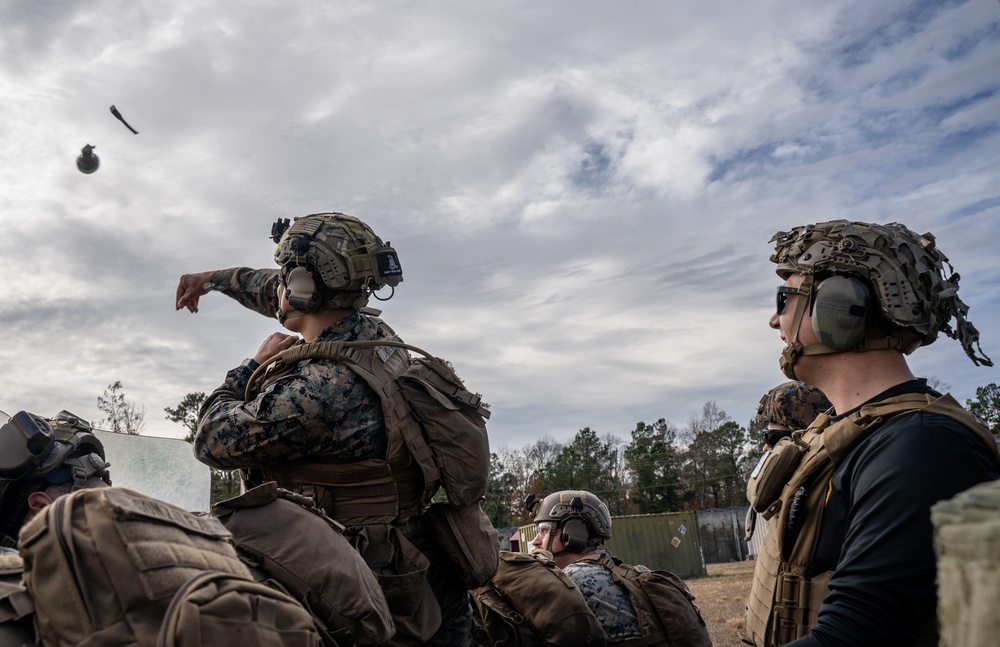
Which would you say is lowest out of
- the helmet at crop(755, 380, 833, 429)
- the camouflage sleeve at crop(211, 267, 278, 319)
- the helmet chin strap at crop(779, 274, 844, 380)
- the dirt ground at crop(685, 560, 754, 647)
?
the dirt ground at crop(685, 560, 754, 647)

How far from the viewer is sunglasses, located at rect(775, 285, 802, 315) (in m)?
3.68

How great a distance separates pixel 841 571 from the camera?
290 cm

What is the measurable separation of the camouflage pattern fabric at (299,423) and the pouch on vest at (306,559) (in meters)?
1.07

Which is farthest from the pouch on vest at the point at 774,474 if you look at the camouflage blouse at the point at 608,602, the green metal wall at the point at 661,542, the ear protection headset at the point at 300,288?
the green metal wall at the point at 661,542

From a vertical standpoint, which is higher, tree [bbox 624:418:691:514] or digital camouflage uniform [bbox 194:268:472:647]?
tree [bbox 624:418:691:514]

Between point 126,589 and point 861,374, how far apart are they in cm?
278

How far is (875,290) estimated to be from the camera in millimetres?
3459

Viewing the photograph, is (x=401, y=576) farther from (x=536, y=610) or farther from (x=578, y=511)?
(x=578, y=511)

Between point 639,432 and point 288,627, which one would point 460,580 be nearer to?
point 288,627

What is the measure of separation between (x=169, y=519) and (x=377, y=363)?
2.27 metres

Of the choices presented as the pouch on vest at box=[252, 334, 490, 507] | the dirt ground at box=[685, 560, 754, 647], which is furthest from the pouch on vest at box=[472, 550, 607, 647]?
the dirt ground at box=[685, 560, 754, 647]

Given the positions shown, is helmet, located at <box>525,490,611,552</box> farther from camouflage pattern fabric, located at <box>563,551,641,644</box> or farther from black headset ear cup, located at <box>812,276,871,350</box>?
black headset ear cup, located at <box>812,276,871,350</box>

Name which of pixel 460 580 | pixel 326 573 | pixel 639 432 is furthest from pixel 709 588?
pixel 639 432

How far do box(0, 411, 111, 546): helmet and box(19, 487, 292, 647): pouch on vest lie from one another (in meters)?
2.51
